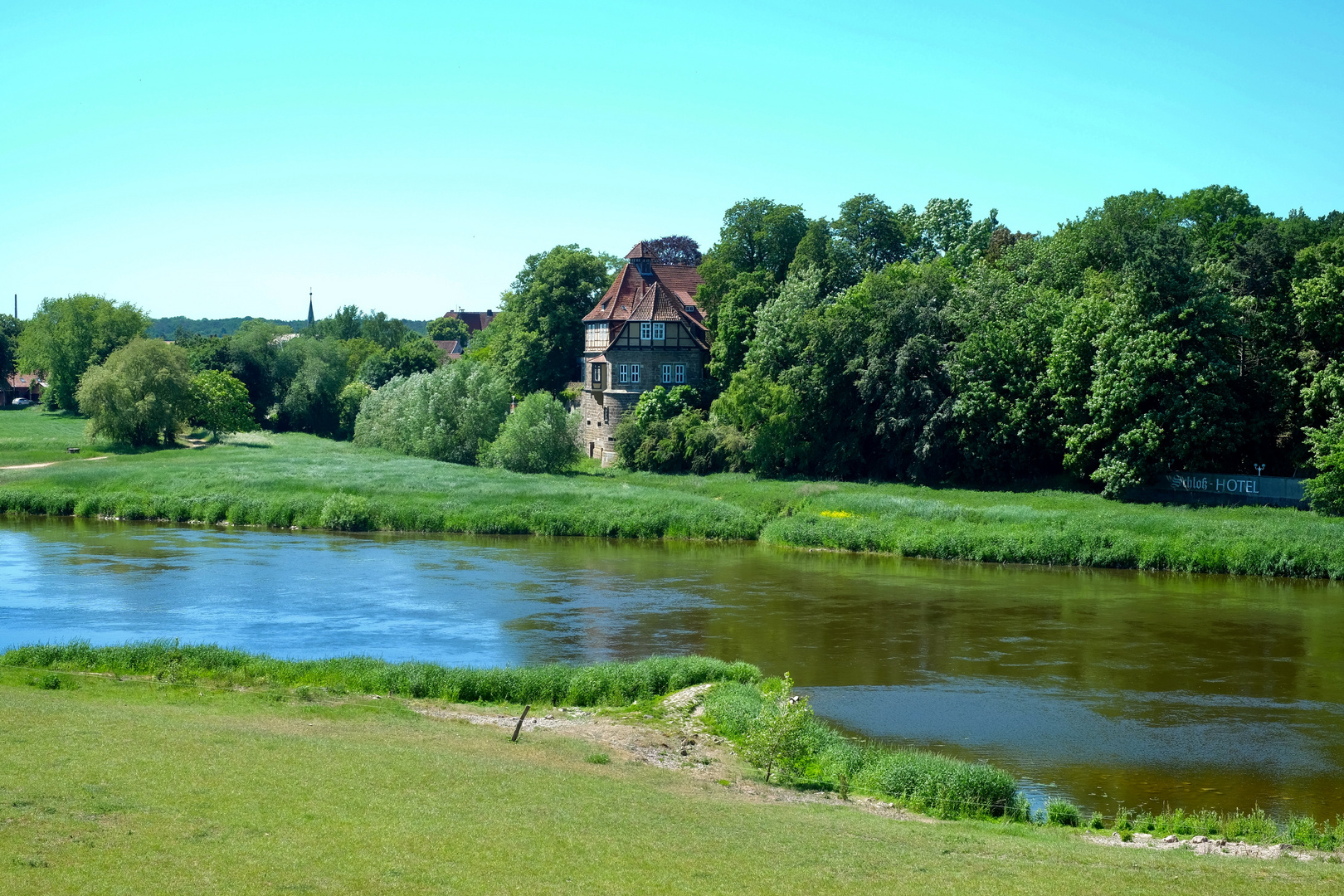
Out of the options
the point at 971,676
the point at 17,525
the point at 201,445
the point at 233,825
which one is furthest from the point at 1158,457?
the point at 201,445

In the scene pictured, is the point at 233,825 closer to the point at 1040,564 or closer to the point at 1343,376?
the point at 1040,564

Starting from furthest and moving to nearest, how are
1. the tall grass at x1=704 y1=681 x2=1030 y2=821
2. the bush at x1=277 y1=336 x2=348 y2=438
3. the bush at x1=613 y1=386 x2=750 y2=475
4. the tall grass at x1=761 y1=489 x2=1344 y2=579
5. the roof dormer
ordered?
1. the bush at x1=277 y1=336 x2=348 y2=438
2. the roof dormer
3. the bush at x1=613 y1=386 x2=750 y2=475
4. the tall grass at x1=761 y1=489 x2=1344 y2=579
5. the tall grass at x1=704 y1=681 x2=1030 y2=821

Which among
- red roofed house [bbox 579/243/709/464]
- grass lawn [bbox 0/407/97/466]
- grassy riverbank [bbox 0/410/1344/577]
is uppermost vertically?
red roofed house [bbox 579/243/709/464]

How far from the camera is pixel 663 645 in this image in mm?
31500

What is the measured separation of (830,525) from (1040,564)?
950 centimetres

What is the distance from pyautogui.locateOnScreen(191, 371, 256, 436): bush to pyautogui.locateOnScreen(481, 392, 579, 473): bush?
28619mm

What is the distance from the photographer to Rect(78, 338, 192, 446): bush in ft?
254

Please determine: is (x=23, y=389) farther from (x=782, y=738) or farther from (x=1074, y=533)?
(x=782, y=738)

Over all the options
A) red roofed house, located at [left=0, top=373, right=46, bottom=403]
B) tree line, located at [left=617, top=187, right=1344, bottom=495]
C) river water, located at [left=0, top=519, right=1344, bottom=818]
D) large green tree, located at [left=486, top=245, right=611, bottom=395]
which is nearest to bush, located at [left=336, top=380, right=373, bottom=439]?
large green tree, located at [left=486, top=245, right=611, bottom=395]

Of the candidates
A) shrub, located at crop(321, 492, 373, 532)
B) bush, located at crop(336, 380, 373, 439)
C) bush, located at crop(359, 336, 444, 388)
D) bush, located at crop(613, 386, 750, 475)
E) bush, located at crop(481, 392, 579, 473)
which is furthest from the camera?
bush, located at crop(359, 336, 444, 388)

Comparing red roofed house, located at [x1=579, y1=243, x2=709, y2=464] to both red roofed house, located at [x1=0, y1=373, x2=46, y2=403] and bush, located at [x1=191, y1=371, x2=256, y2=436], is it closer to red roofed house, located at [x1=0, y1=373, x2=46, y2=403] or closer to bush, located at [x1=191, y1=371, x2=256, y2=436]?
bush, located at [x1=191, y1=371, x2=256, y2=436]

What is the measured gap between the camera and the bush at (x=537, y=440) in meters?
70.2

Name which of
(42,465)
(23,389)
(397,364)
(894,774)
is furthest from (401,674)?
(23,389)

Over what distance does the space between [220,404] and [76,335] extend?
84.5 feet
